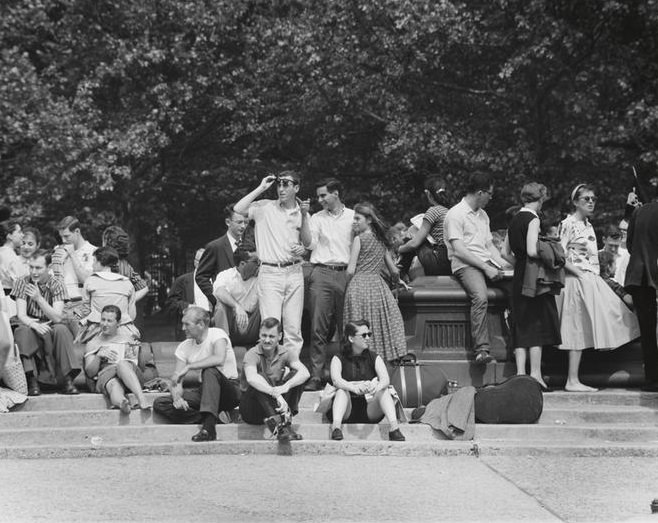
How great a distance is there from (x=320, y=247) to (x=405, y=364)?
139cm

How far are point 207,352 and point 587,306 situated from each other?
3654 millimetres

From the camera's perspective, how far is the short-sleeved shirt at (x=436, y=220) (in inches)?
457

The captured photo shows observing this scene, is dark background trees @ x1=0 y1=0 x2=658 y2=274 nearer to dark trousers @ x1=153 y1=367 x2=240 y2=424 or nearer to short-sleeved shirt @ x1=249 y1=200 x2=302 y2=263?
short-sleeved shirt @ x1=249 y1=200 x2=302 y2=263

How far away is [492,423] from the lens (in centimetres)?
966

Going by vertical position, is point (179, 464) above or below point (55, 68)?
below

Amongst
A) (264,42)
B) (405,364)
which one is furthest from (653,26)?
(405,364)

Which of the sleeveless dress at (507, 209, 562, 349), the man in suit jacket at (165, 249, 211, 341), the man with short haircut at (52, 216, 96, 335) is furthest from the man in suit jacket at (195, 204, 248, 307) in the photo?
the sleeveless dress at (507, 209, 562, 349)

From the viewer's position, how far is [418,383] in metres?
10.2

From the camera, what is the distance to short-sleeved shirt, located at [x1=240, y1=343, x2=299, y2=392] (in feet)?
31.3

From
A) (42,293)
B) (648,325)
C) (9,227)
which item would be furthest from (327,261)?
(9,227)

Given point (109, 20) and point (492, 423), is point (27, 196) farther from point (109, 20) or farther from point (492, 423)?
point (492, 423)

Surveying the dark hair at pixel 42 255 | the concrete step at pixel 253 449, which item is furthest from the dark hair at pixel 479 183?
the dark hair at pixel 42 255

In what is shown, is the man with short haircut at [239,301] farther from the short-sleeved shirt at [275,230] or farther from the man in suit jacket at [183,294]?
the man in suit jacket at [183,294]

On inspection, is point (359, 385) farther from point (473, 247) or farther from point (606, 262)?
point (606, 262)
